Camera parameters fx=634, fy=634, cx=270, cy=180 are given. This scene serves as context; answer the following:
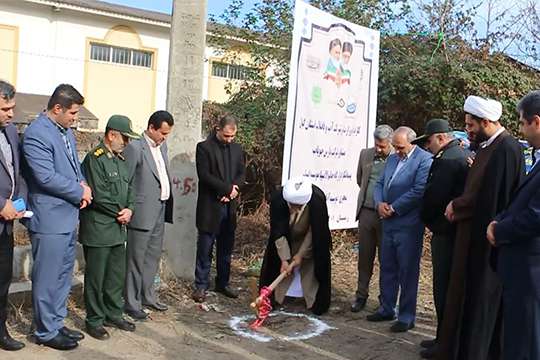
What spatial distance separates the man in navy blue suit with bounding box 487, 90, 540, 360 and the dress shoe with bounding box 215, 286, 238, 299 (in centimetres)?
317

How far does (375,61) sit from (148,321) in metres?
3.87

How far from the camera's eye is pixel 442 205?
479 cm

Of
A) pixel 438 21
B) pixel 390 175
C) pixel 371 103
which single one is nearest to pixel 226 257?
pixel 390 175

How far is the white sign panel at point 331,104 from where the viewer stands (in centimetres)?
606

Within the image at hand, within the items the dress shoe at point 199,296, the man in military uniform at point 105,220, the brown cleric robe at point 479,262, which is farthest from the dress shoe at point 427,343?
the man in military uniform at point 105,220

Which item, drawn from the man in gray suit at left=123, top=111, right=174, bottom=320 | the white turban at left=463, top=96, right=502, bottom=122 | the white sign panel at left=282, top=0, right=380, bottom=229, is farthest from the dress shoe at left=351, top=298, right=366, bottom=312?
the white turban at left=463, top=96, right=502, bottom=122

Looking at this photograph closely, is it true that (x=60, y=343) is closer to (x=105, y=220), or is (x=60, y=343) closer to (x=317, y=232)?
(x=105, y=220)

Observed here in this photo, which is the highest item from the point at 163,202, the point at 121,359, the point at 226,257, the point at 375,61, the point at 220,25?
the point at 220,25

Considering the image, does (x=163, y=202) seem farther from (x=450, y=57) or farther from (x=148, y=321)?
(x=450, y=57)

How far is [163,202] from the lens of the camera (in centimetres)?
557

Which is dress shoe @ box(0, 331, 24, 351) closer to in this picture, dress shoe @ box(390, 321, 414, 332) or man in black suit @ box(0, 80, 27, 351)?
man in black suit @ box(0, 80, 27, 351)

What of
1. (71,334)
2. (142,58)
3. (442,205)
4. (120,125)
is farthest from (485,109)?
(142,58)

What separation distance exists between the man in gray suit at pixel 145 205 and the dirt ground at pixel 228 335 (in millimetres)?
316

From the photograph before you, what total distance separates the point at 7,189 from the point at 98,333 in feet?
4.24
